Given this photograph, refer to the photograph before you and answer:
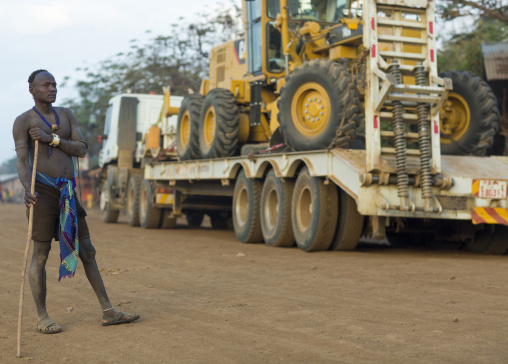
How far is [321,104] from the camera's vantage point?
11.0 metres

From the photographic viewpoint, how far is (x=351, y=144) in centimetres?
1124

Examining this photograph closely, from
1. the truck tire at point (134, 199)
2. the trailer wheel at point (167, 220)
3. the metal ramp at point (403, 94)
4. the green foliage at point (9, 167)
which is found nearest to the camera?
the metal ramp at point (403, 94)

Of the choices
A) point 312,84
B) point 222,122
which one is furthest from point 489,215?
point 222,122

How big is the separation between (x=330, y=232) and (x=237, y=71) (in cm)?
571

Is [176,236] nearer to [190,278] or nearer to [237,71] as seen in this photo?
[237,71]

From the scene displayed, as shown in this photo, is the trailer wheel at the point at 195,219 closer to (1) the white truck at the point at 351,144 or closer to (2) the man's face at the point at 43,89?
(1) the white truck at the point at 351,144

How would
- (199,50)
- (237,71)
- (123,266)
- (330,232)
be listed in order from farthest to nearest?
(199,50) → (237,71) → (330,232) → (123,266)

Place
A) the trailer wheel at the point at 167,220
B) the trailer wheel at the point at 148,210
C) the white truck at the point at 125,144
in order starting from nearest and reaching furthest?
the trailer wheel at the point at 148,210, the trailer wheel at the point at 167,220, the white truck at the point at 125,144

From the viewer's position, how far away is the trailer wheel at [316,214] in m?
10.7

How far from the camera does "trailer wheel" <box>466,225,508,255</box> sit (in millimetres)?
11172

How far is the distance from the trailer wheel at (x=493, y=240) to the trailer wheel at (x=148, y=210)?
27.7 ft

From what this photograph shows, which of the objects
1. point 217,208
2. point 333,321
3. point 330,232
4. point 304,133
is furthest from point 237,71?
point 333,321

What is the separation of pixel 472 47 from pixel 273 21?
697 cm

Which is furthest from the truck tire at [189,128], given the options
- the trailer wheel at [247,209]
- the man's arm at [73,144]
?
the man's arm at [73,144]
